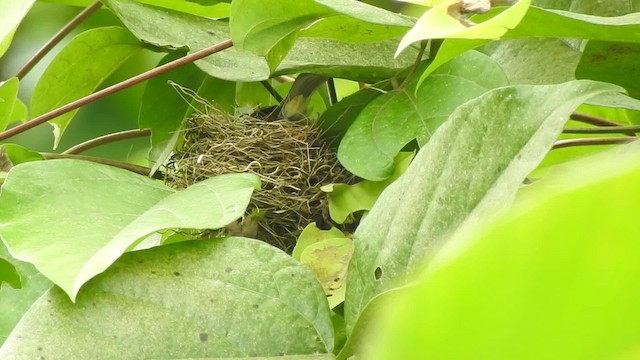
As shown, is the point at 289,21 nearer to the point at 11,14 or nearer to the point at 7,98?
the point at 11,14

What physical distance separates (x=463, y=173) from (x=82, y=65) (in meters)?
0.39

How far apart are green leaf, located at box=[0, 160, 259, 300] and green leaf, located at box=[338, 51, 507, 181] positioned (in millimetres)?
76

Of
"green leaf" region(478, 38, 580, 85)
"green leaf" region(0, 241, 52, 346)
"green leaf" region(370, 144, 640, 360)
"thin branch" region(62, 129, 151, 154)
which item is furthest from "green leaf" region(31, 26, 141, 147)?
"green leaf" region(370, 144, 640, 360)

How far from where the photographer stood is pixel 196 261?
39cm

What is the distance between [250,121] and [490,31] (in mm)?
374

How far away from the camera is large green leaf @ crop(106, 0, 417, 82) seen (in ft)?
1.71

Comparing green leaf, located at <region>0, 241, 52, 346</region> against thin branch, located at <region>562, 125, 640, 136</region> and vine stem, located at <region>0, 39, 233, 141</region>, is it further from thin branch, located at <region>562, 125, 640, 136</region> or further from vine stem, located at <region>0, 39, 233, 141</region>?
thin branch, located at <region>562, 125, 640, 136</region>

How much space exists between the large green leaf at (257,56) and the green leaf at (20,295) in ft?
0.53

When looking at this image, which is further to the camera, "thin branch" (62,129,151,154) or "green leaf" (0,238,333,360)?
"thin branch" (62,129,151,154)

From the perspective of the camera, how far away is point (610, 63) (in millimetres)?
453

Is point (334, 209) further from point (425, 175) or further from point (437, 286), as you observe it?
point (437, 286)

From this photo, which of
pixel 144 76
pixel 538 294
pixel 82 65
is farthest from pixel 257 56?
pixel 538 294

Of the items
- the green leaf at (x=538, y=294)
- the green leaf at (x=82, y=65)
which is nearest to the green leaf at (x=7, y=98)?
the green leaf at (x=82, y=65)

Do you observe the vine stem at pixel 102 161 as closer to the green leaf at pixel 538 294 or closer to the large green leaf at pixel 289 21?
the large green leaf at pixel 289 21
